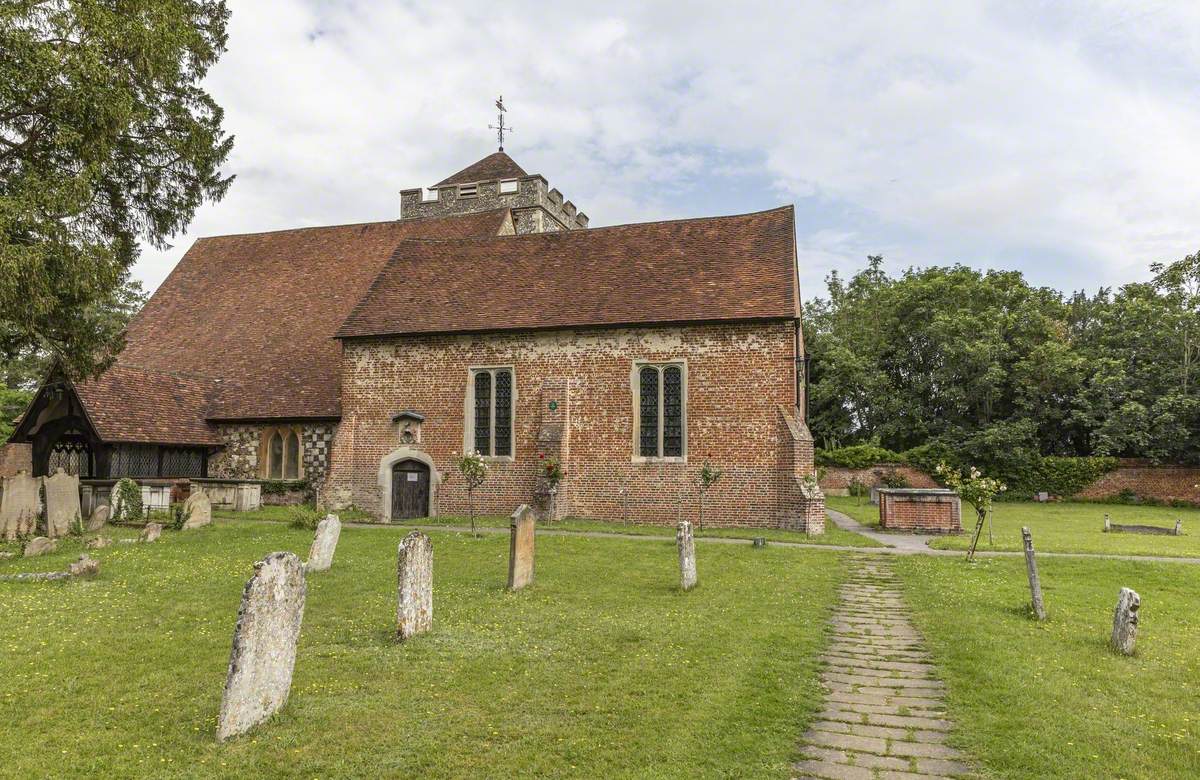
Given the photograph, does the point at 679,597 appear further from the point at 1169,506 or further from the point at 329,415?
the point at 1169,506

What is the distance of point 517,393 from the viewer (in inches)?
947

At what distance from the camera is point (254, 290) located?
105ft

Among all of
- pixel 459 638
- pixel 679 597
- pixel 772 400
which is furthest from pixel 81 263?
pixel 772 400

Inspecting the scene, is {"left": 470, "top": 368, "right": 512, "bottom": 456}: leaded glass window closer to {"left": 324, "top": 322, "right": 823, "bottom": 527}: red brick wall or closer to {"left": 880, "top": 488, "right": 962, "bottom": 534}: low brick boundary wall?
{"left": 324, "top": 322, "right": 823, "bottom": 527}: red brick wall

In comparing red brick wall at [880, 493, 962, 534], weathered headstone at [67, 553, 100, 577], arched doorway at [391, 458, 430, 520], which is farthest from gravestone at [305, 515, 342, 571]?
red brick wall at [880, 493, 962, 534]

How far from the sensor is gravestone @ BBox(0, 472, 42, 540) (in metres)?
16.9

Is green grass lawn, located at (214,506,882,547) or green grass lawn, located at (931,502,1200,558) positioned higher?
green grass lawn, located at (214,506,882,547)

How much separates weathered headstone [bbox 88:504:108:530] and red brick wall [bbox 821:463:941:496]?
31.7 meters

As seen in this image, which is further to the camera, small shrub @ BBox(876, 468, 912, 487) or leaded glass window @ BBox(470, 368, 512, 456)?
small shrub @ BBox(876, 468, 912, 487)

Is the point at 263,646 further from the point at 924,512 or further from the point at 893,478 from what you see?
the point at 893,478

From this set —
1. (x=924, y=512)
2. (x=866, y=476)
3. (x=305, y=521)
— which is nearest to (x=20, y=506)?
(x=305, y=521)

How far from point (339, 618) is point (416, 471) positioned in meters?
14.8

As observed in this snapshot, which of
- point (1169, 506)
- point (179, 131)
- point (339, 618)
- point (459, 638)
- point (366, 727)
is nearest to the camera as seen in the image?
point (366, 727)

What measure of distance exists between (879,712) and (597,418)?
1664cm
